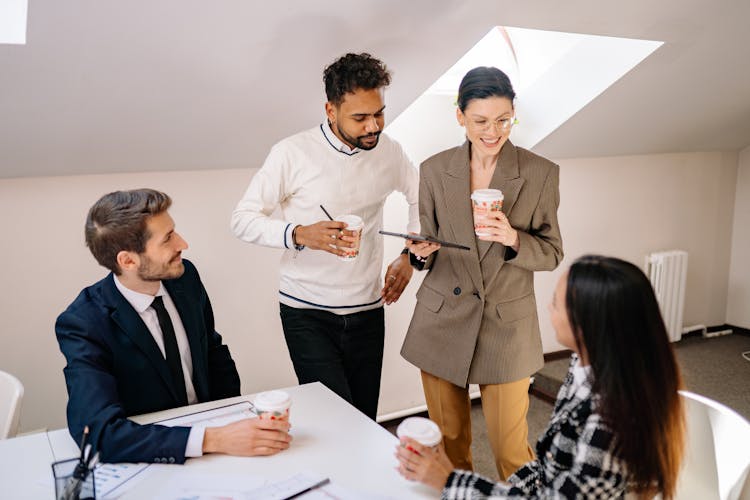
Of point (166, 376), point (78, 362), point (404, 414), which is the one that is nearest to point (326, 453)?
point (166, 376)

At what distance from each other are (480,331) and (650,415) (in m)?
0.94

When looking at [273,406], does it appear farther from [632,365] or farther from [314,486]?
[632,365]

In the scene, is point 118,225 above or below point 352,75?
below

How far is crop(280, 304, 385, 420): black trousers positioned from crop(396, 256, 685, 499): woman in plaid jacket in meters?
1.10

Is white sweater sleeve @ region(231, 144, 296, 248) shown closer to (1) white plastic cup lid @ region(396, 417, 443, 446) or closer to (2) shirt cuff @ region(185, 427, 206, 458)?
(2) shirt cuff @ region(185, 427, 206, 458)

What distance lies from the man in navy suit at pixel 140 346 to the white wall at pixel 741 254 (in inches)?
178

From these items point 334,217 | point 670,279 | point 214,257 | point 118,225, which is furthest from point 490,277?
point 670,279

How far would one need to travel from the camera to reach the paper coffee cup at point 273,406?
147 centimetres

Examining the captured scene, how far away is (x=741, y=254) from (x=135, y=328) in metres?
4.82

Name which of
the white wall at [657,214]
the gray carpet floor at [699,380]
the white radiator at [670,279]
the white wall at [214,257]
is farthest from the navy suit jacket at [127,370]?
the white radiator at [670,279]

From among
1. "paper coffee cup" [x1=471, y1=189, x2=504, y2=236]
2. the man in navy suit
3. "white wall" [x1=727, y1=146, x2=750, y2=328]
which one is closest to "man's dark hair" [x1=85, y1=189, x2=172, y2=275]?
the man in navy suit

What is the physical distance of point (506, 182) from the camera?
2.06 metres

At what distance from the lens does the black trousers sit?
7.36ft

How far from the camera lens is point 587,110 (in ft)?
11.4
